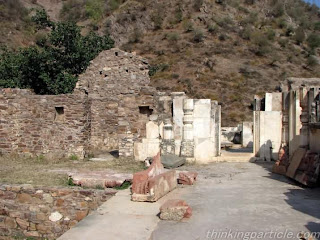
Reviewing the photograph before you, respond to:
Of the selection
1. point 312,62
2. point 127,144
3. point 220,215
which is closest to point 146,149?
point 127,144

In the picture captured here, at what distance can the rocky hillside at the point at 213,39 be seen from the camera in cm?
2645

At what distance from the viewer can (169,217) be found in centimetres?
469

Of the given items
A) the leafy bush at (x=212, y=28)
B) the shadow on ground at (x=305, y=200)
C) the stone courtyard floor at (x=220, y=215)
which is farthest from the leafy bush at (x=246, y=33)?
→ the stone courtyard floor at (x=220, y=215)

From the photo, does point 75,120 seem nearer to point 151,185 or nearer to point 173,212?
point 151,185

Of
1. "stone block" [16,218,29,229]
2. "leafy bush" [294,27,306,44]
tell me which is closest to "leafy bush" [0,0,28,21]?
"leafy bush" [294,27,306,44]

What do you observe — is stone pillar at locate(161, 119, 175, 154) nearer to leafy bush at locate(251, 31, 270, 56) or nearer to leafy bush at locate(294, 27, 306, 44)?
leafy bush at locate(251, 31, 270, 56)

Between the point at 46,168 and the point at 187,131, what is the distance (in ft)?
12.6

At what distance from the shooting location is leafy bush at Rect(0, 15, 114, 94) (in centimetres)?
2005

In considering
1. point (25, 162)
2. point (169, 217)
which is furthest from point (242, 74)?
point (169, 217)

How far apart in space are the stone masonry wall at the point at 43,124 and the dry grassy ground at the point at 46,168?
2.07ft

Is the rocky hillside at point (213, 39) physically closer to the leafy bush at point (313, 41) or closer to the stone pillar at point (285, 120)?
the leafy bush at point (313, 41)

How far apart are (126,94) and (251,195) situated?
616cm

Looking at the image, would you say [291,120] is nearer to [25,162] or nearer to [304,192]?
[304,192]

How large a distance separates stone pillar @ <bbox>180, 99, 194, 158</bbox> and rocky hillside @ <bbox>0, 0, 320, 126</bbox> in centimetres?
1242
